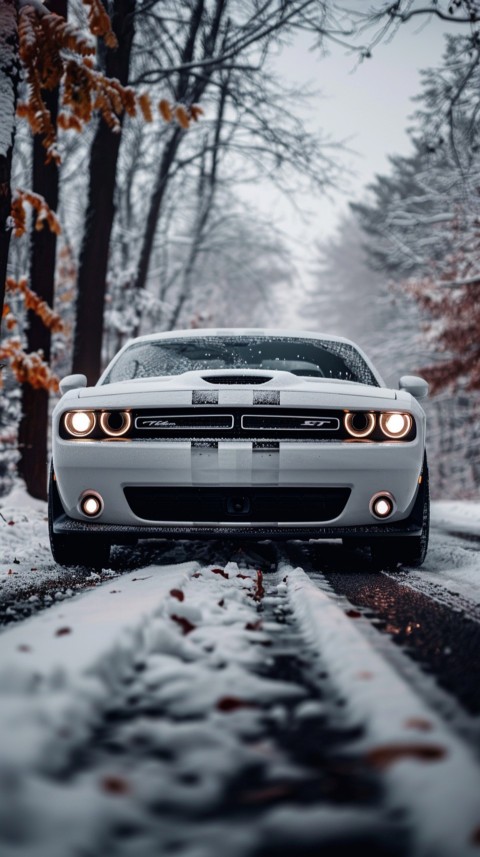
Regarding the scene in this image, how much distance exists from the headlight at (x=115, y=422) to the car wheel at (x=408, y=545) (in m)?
1.38

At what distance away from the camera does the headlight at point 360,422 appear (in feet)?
11.8

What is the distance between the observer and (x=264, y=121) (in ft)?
41.1

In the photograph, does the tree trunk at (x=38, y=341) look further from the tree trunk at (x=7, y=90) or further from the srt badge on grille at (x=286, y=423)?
the srt badge on grille at (x=286, y=423)

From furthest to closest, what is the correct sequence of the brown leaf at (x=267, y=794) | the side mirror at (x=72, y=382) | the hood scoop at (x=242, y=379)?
the side mirror at (x=72, y=382), the hood scoop at (x=242, y=379), the brown leaf at (x=267, y=794)

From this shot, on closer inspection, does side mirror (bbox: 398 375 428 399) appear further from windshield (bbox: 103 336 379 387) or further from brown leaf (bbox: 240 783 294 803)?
brown leaf (bbox: 240 783 294 803)

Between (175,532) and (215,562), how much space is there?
0.55 meters

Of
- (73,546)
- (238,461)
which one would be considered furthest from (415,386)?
(73,546)

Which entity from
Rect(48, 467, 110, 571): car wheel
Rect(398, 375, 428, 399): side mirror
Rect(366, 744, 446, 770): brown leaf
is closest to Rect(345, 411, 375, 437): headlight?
Rect(398, 375, 428, 399): side mirror

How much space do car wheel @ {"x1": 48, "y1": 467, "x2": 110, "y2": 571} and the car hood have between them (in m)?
0.52

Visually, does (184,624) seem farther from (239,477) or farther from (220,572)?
(239,477)

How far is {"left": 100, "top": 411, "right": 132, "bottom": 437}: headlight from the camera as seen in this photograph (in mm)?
3605

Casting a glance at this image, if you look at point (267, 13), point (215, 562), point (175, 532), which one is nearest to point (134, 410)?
point (175, 532)

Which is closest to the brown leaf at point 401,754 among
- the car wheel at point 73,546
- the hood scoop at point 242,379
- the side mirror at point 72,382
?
the hood scoop at point 242,379

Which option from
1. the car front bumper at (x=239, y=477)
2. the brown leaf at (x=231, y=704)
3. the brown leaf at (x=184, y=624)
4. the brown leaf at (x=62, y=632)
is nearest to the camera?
the brown leaf at (x=231, y=704)
